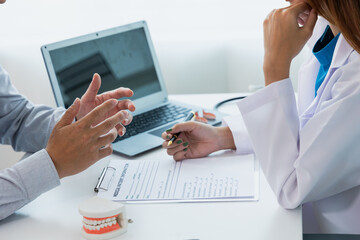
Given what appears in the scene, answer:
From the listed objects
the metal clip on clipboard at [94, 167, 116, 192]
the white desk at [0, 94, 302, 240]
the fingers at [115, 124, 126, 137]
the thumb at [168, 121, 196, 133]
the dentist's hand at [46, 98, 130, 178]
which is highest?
the dentist's hand at [46, 98, 130, 178]

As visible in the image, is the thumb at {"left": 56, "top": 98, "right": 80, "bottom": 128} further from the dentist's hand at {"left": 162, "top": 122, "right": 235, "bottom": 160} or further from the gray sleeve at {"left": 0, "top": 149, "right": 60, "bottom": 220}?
the dentist's hand at {"left": 162, "top": 122, "right": 235, "bottom": 160}

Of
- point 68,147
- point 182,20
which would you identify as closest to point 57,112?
point 68,147

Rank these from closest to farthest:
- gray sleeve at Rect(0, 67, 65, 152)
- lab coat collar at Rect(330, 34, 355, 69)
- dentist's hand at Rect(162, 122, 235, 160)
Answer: lab coat collar at Rect(330, 34, 355, 69), dentist's hand at Rect(162, 122, 235, 160), gray sleeve at Rect(0, 67, 65, 152)

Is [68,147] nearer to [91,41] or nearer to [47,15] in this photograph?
[91,41]

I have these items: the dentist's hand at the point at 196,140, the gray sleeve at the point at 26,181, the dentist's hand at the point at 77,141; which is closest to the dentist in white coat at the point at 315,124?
the dentist's hand at the point at 196,140

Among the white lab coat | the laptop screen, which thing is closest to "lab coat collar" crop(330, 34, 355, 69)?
the white lab coat

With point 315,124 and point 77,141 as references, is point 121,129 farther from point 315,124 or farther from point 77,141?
point 315,124

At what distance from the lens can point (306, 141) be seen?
40.3 inches

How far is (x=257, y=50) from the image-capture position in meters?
2.40

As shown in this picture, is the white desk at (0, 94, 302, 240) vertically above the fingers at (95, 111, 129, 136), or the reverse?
the fingers at (95, 111, 129, 136)

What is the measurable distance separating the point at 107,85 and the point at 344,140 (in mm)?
772

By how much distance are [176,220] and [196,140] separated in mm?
309

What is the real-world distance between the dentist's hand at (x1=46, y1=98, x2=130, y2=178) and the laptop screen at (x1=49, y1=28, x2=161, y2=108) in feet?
1.20

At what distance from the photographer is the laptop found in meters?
1.43
